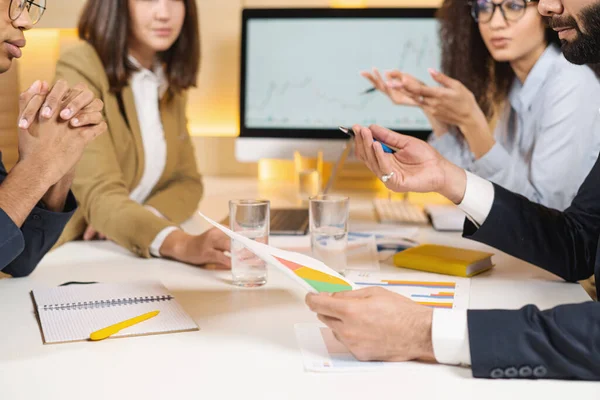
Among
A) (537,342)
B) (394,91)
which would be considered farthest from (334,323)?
(394,91)

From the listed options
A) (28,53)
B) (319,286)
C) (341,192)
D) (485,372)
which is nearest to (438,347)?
(485,372)

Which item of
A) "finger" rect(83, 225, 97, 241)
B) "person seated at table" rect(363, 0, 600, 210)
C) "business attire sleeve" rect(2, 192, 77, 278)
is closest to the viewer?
"business attire sleeve" rect(2, 192, 77, 278)

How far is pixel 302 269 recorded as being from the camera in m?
1.05

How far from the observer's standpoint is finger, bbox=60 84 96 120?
129cm

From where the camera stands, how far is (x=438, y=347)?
97 cm

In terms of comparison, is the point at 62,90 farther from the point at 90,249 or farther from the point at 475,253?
the point at 475,253

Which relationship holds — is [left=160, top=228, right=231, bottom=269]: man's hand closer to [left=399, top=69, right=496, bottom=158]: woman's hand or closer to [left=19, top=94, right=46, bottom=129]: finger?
[left=19, top=94, right=46, bottom=129]: finger

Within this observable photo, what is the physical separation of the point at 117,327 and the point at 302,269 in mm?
287

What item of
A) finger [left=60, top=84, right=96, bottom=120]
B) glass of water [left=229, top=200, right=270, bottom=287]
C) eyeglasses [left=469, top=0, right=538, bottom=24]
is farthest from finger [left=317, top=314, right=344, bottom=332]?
eyeglasses [left=469, top=0, right=538, bottom=24]

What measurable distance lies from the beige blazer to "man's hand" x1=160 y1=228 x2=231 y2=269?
0.05m

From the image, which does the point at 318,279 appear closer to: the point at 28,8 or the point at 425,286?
the point at 425,286

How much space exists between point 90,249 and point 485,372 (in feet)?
3.42

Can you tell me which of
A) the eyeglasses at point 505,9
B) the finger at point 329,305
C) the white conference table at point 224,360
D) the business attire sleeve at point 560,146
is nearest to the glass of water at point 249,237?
the white conference table at point 224,360

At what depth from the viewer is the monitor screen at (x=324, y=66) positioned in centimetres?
247
